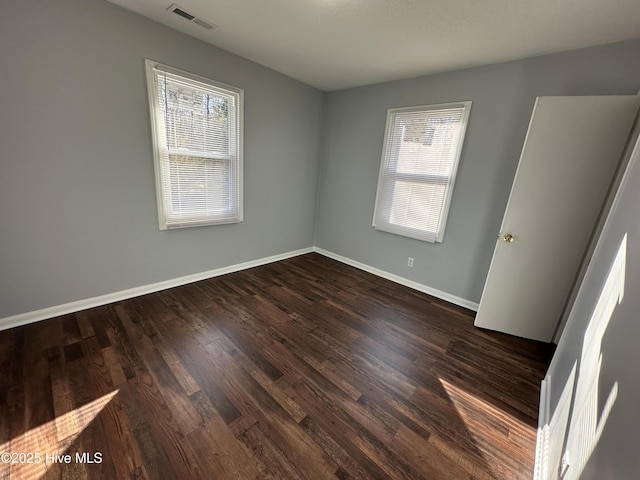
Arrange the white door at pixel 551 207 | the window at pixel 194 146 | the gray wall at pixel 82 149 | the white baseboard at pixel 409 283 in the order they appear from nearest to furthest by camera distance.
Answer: the gray wall at pixel 82 149, the white door at pixel 551 207, the window at pixel 194 146, the white baseboard at pixel 409 283

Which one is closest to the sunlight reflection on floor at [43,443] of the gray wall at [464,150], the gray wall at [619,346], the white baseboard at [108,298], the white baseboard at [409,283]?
the white baseboard at [108,298]

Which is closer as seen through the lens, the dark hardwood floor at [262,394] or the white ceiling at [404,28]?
the dark hardwood floor at [262,394]

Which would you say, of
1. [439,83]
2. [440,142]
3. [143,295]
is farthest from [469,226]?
[143,295]

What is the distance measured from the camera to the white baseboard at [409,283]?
288 centimetres

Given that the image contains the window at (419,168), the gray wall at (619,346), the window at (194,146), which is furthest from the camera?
the window at (419,168)

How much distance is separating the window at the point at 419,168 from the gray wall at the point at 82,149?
1.81 metres

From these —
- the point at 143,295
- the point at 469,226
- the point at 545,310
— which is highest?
the point at 469,226

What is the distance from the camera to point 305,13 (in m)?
1.89

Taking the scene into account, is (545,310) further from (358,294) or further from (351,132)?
(351,132)

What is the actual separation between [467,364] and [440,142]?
2.23 m

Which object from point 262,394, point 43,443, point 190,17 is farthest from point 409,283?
point 190,17

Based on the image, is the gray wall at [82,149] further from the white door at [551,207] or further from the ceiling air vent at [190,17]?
the white door at [551,207]

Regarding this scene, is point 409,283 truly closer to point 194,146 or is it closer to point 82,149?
point 194,146

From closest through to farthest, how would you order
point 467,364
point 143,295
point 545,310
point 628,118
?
point 628,118 → point 467,364 → point 545,310 → point 143,295
